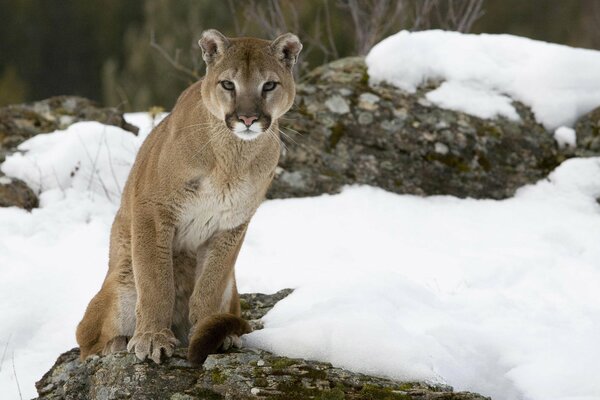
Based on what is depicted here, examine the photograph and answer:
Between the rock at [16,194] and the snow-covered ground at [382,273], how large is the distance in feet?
0.45

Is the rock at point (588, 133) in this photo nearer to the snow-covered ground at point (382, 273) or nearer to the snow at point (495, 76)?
the snow at point (495, 76)

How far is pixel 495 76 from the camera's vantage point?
849 cm

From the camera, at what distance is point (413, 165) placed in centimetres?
787

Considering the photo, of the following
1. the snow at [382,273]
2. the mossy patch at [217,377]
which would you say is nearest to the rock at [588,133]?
the snow at [382,273]

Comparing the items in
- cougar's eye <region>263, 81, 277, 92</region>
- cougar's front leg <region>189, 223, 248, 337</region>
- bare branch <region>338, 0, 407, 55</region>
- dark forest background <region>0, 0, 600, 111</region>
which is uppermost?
dark forest background <region>0, 0, 600, 111</region>

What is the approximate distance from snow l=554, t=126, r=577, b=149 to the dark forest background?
22.8 feet

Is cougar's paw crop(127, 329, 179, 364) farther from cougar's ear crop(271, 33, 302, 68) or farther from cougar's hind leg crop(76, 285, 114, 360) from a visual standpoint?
cougar's ear crop(271, 33, 302, 68)

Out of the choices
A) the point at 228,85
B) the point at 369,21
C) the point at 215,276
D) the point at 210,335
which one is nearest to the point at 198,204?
the point at 215,276

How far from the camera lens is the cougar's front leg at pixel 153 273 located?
4316 millimetres

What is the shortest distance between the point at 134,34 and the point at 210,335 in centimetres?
2952

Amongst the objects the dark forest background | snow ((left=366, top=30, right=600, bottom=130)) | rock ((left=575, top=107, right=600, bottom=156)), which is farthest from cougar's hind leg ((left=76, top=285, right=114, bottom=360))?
the dark forest background

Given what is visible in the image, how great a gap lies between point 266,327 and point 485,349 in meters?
1.23

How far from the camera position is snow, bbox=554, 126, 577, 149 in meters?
8.16

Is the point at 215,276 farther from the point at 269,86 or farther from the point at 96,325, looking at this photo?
the point at 269,86
